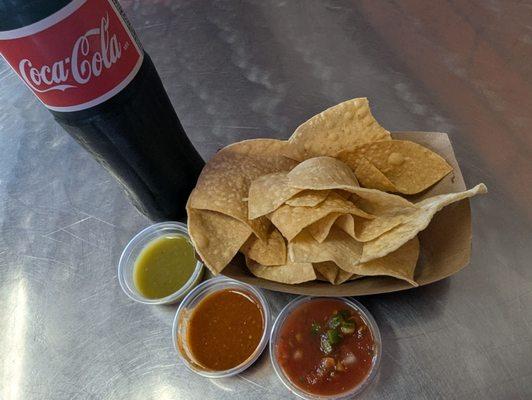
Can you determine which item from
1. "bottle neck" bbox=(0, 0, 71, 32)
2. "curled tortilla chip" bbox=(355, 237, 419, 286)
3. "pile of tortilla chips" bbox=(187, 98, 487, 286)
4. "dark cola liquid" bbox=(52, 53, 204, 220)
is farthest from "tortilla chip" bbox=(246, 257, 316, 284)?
"bottle neck" bbox=(0, 0, 71, 32)

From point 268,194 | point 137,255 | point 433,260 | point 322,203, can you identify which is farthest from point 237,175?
point 433,260

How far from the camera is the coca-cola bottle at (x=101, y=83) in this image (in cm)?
85

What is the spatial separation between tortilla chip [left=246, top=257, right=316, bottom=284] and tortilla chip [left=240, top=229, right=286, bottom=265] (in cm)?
2

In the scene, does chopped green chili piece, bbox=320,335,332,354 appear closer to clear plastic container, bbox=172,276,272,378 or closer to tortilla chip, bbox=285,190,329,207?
clear plastic container, bbox=172,276,272,378

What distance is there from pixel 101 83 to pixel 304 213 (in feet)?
1.56

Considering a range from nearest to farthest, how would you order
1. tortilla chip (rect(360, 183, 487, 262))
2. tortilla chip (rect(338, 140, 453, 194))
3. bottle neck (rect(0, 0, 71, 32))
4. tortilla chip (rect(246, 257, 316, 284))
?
bottle neck (rect(0, 0, 71, 32)) → tortilla chip (rect(360, 183, 487, 262)) → tortilla chip (rect(246, 257, 316, 284)) → tortilla chip (rect(338, 140, 453, 194))

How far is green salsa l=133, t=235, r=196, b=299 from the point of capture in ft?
4.09

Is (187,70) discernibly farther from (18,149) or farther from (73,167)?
(18,149)

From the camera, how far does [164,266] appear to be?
Result: 50.8 inches

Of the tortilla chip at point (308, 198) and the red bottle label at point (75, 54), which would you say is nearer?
the red bottle label at point (75, 54)

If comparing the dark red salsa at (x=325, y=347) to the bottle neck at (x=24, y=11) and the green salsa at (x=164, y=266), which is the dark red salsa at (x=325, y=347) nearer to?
the green salsa at (x=164, y=266)

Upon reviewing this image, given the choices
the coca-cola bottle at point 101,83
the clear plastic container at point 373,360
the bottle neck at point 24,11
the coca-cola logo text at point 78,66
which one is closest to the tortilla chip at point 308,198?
the clear plastic container at point 373,360

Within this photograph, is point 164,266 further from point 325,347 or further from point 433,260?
point 433,260

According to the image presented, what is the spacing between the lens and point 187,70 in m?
1.90
